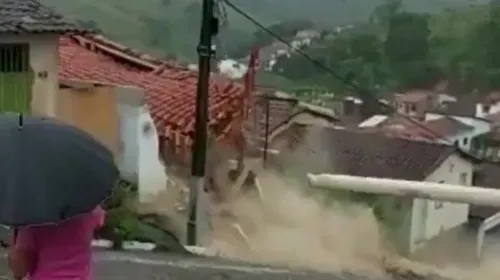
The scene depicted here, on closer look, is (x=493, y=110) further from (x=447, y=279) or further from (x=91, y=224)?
(x=91, y=224)

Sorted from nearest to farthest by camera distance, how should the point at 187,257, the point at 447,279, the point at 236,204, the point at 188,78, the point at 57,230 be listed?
1. the point at 57,230
2. the point at 447,279
3. the point at 187,257
4. the point at 236,204
5. the point at 188,78

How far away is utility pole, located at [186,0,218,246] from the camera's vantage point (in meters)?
10.1

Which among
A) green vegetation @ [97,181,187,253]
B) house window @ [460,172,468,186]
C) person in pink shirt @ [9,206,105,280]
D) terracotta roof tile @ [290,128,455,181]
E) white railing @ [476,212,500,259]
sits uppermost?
person in pink shirt @ [9,206,105,280]

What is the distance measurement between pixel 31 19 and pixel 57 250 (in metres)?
7.86

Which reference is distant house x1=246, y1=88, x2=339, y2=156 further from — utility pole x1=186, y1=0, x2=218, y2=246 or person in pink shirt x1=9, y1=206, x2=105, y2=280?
person in pink shirt x1=9, y1=206, x2=105, y2=280

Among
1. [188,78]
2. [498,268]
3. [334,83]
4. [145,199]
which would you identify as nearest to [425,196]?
[498,268]

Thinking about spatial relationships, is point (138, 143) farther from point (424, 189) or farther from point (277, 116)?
point (424, 189)

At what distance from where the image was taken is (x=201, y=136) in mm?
10508

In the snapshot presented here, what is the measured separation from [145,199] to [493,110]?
7.06 m

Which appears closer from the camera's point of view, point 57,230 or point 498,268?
point 57,230

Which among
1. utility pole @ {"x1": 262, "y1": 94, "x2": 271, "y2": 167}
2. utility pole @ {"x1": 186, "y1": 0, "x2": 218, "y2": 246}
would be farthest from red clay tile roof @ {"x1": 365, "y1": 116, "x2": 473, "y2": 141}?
utility pole @ {"x1": 186, "y1": 0, "x2": 218, "y2": 246}

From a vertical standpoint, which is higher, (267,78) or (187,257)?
(267,78)

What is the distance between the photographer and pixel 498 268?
10.3 m

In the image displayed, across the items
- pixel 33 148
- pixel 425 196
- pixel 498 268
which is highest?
pixel 33 148
